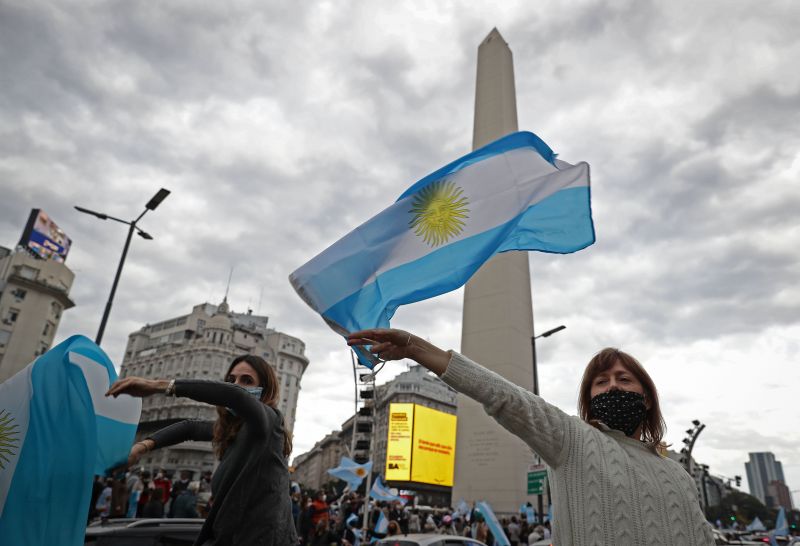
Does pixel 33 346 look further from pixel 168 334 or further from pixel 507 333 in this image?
pixel 507 333

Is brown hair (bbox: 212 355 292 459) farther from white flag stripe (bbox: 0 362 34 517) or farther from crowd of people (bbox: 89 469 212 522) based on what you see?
crowd of people (bbox: 89 469 212 522)

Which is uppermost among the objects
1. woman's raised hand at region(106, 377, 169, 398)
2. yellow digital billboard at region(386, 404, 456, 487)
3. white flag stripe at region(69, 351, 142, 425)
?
yellow digital billboard at region(386, 404, 456, 487)

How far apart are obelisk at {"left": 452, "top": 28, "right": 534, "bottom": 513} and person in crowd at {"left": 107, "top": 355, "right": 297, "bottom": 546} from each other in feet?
79.3

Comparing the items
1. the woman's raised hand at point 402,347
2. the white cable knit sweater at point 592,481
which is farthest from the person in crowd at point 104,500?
the white cable knit sweater at point 592,481

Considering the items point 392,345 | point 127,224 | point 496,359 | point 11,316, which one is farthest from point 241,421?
point 11,316

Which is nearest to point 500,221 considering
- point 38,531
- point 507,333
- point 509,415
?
point 509,415

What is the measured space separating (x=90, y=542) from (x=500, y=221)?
4.98 m

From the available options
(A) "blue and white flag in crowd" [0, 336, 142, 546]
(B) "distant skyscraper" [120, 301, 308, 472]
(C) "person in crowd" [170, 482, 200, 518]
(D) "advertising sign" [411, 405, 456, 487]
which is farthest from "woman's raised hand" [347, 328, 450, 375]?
(B) "distant skyscraper" [120, 301, 308, 472]

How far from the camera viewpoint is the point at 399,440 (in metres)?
50.2

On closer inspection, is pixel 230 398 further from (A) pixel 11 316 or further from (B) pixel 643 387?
(A) pixel 11 316

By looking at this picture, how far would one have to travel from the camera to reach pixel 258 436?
265 cm

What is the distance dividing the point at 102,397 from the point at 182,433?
506mm

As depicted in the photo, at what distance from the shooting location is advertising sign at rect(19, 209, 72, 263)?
224 ft

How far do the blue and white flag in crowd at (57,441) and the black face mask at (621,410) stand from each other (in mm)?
2573
